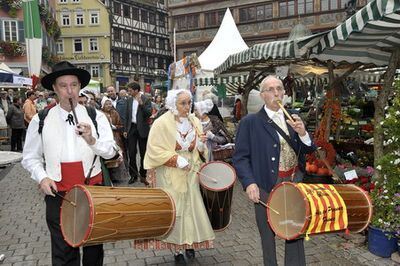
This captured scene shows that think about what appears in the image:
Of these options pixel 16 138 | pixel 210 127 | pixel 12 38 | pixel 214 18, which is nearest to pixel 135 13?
pixel 214 18

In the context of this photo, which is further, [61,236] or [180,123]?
[180,123]

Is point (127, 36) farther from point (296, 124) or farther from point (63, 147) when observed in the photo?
point (296, 124)

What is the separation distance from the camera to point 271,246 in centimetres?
341

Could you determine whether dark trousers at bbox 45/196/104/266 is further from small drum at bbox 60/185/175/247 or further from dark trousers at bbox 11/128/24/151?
dark trousers at bbox 11/128/24/151

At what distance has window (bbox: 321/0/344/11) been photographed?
97.2ft

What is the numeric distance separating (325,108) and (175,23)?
32762mm

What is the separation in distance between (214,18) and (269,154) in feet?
113

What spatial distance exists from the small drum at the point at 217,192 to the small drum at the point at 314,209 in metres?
1.11

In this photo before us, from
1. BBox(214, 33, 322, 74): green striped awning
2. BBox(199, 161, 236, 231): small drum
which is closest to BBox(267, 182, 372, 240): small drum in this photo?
BBox(199, 161, 236, 231): small drum

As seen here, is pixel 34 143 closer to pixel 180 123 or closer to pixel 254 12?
pixel 180 123

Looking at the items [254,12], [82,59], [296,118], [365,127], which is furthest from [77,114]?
[82,59]

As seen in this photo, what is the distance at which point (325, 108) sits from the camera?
24.5ft

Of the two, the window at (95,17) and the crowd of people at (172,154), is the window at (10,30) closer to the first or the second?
the window at (95,17)

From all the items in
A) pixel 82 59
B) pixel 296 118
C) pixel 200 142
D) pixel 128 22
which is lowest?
pixel 200 142
